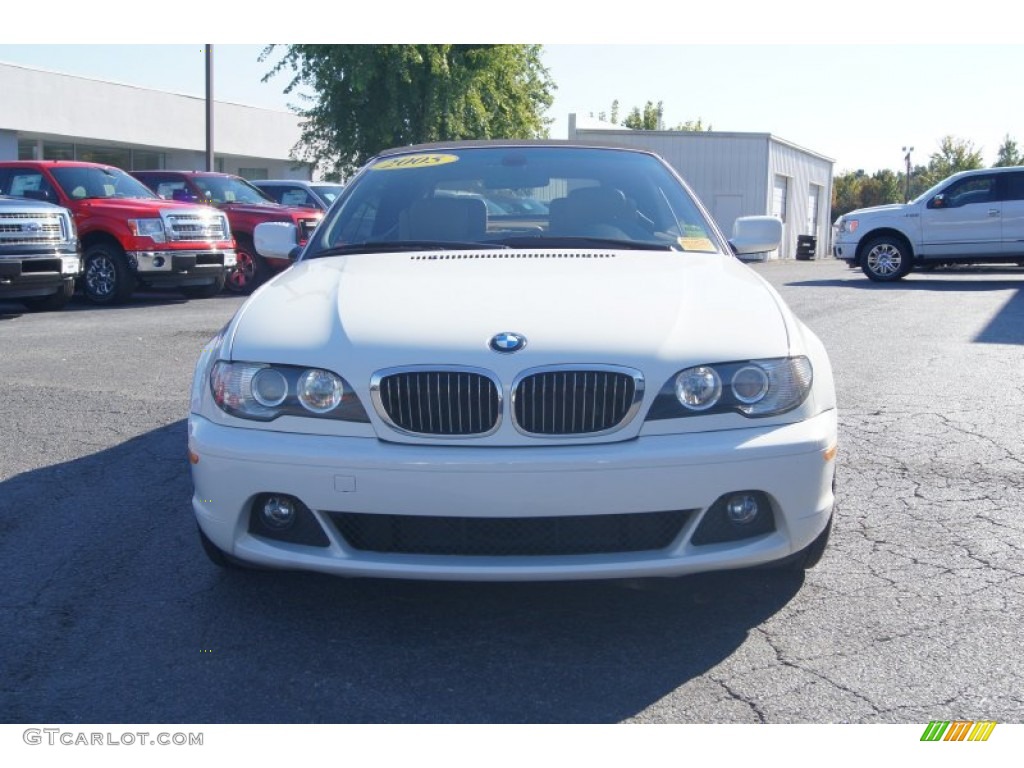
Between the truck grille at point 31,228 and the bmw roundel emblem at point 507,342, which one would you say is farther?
the truck grille at point 31,228

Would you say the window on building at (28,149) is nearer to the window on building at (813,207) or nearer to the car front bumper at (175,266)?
the car front bumper at (175,266)

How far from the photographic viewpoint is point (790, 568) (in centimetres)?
378

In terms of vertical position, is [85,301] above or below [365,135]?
below

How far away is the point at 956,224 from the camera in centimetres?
1808

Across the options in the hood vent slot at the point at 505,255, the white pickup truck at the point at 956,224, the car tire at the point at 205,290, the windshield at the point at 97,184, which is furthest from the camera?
the white pickup truck at the point at 956,224

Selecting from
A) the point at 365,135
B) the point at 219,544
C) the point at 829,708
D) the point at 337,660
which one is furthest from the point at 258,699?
the point at 365,135

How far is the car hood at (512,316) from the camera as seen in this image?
335cm

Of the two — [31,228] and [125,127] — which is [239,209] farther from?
[125,127]

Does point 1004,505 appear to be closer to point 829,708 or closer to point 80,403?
point 829,708

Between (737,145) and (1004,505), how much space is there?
3237 centimetres

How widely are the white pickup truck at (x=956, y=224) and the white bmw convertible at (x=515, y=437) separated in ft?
51.3

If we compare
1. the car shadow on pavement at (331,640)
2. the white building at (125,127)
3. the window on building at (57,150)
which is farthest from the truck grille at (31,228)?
the window on building at (57,150)

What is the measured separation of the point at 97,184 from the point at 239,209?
242 cm
